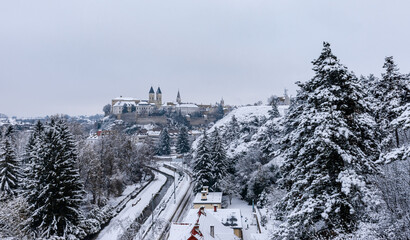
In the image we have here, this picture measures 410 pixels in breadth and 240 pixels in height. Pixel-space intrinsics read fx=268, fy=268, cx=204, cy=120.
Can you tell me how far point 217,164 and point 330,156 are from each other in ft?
107

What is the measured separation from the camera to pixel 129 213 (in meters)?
36.8

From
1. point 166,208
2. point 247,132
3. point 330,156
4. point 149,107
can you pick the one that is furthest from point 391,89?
point 149,107

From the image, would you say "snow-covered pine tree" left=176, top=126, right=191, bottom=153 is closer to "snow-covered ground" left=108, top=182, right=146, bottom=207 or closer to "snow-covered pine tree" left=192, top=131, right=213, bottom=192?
"snow-covered ground" left=108, top=182, right=146, bottom=207

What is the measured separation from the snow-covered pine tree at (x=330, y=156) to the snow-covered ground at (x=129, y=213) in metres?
19.1

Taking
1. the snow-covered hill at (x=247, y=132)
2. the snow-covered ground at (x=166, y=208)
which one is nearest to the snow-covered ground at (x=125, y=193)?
the snow-covered ground at (x=166, y=208)

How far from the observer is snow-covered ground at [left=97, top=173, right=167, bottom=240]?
29641mm

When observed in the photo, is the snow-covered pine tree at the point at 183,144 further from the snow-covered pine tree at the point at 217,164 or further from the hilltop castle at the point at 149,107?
the hilltop castle at the point at 149,107

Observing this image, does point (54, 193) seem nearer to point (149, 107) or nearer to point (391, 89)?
point (391, 89)

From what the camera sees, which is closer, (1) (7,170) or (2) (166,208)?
(1) (7,170)

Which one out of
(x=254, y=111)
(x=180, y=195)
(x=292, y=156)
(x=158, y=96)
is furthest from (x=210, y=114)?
(x=292, y=156)

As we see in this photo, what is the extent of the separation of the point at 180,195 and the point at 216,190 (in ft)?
26.2

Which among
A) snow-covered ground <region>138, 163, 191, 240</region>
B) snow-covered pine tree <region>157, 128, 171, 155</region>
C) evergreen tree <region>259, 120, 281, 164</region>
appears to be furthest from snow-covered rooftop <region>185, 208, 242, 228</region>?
snow-covered pine tree <region>157, 128, 171, 155</region>

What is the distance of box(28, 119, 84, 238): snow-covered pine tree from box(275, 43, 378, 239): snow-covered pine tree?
2120 centimetres

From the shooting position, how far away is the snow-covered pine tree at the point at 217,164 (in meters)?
41.0
